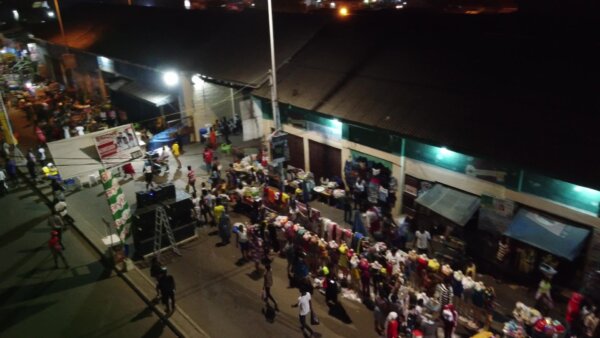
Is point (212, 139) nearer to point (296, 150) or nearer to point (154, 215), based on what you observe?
point (296, 150)

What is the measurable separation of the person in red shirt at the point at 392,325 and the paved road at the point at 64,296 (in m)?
6.22

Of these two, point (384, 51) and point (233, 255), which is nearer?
point (233, 255)

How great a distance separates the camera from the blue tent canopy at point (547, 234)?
39.8 feet

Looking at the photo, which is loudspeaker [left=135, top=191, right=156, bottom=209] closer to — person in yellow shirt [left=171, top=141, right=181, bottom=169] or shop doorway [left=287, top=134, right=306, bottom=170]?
shop doorway [left=287, top=134, right=306, bottom=170]

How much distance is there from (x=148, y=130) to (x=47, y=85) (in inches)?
760

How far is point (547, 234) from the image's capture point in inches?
499

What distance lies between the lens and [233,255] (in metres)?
16.0

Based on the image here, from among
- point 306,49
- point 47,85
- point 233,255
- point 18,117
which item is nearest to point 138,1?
point 47,85

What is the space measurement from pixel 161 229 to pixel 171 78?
1439 centimetres

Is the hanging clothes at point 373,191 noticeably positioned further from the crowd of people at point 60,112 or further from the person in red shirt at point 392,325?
the crowd of people at point 60,112

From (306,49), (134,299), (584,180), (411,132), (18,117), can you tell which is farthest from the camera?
(18,117)

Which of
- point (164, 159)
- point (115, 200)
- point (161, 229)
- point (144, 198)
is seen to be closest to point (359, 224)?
point (161, 229)

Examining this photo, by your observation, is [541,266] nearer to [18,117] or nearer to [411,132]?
[411,132]

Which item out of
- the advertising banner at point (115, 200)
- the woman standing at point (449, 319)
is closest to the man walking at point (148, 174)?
the advertising banner at point (115, 200)
